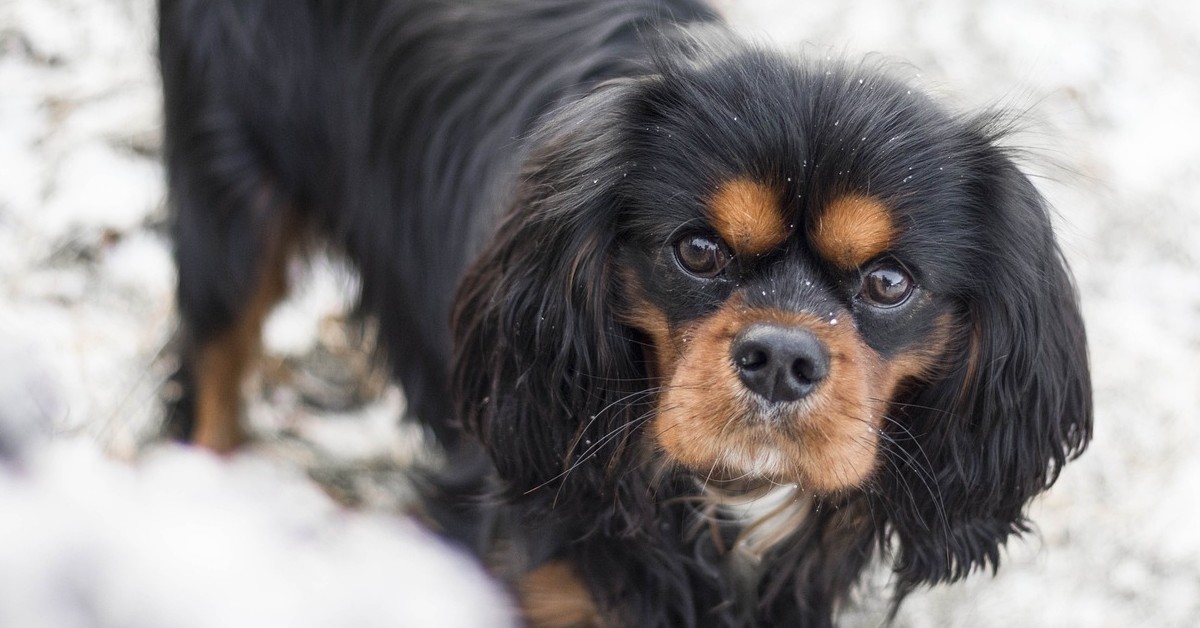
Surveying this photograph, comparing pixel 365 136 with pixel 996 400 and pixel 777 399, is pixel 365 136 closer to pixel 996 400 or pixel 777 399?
pixel 777 399

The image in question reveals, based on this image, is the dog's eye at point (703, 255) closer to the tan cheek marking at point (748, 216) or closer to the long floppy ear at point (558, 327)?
the tan cheek marking at point (748, 216)

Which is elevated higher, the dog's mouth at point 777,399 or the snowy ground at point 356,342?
the dog's mouth at point 777,399

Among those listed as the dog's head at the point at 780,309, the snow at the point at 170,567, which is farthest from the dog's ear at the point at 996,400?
the snow at the point at 170,567

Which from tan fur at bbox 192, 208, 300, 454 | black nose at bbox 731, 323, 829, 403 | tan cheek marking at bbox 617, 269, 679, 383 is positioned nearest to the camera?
black nose at bbox 731, 323, 829, 403

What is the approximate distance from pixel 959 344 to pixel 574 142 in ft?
2.52

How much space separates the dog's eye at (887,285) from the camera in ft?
6.33

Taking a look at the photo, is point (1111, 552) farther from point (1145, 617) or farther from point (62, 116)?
point (62, 116)

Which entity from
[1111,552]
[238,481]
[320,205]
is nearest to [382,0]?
[320,205]

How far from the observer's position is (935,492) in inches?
85.0

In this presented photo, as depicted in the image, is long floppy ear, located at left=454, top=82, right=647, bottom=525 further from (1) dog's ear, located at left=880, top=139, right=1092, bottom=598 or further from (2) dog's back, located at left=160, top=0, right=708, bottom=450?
(1) dog's ear, located at left=880, top=139, right=1092, bottom=598

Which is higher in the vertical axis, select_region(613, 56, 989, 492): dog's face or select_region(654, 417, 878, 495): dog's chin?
select_region(613, 56, 989, 492): dog's face

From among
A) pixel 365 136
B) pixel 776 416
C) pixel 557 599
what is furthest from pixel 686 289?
pixel 365 136

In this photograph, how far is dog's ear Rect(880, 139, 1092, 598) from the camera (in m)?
1.99

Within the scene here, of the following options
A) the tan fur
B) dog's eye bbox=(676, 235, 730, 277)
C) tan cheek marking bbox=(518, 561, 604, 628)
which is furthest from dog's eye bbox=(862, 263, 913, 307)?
the tan fur
